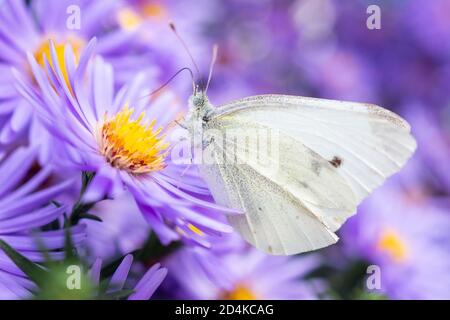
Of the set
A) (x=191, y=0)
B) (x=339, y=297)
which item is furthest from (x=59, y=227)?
(x=191, y=0)

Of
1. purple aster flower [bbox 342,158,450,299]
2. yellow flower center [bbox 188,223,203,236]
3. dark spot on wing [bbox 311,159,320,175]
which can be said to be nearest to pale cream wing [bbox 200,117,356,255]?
dark spot on wing [bbox 311,159,320,175]

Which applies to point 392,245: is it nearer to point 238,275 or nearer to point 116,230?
point 238,275

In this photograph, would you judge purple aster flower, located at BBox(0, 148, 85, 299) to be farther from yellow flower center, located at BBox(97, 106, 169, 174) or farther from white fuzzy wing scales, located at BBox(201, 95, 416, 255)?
white fuzzy wing scales, located at BBox(201, 95, 416, 255)

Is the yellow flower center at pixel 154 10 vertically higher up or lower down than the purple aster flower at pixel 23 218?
higher up

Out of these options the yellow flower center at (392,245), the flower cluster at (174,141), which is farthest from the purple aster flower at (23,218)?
the yellow flower center at (392,245)

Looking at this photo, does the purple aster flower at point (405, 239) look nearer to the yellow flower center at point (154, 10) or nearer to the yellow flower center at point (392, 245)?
the yellow flower center at point (392, 245)

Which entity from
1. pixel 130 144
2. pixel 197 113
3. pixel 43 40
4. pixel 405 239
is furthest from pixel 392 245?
pixel 43 40

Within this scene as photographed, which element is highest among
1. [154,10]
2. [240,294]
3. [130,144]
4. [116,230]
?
[154,10]
